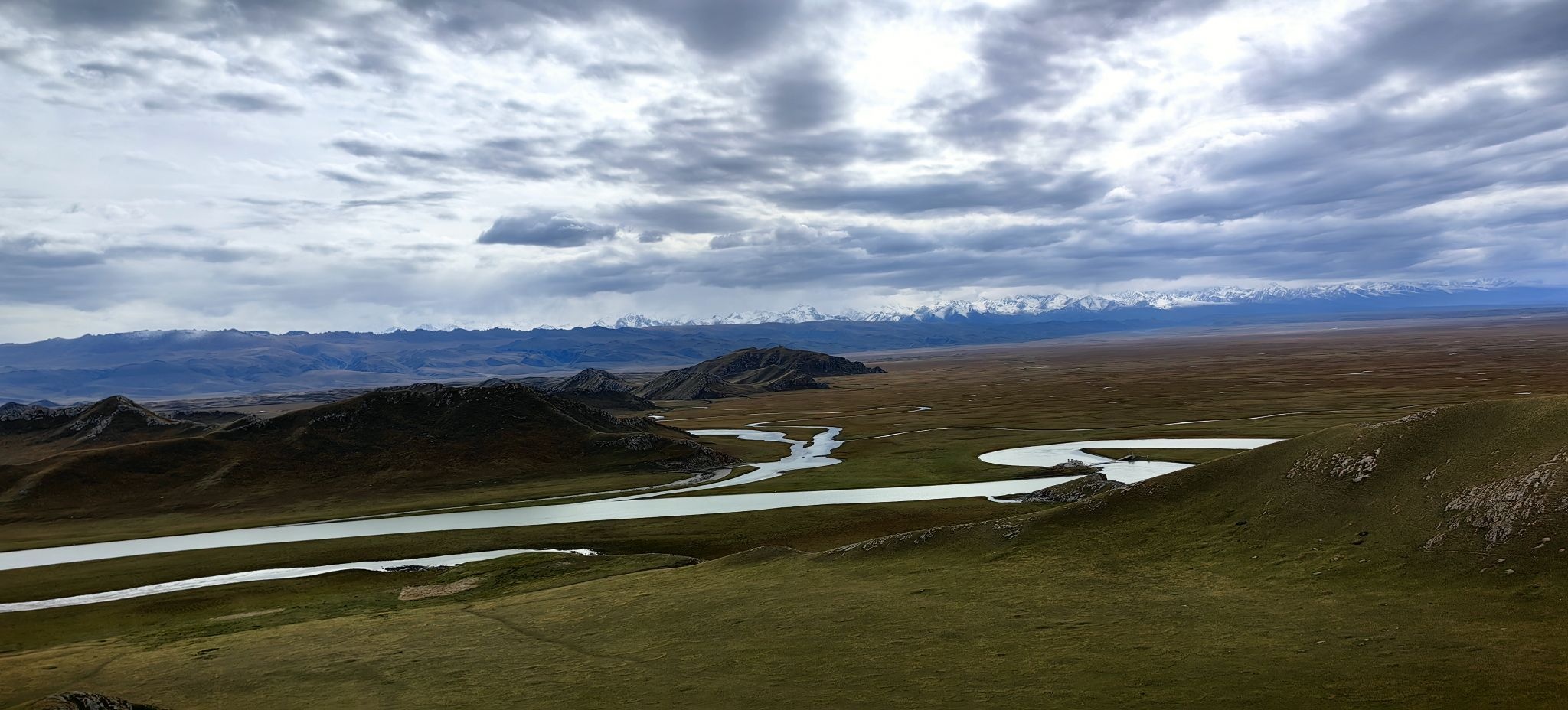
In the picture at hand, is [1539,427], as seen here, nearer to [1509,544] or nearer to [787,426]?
[1509,544]

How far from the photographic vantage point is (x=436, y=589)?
57156 millimetres

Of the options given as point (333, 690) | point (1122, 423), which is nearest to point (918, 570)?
point (333, 690)

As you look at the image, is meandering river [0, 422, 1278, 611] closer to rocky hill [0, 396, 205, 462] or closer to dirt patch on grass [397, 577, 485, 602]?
dirt patch on grass [397, 577, 485, 602]

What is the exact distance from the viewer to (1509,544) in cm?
3123

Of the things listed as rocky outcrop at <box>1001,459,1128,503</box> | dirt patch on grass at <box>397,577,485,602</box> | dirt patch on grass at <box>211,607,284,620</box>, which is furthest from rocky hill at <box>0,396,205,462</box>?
rocky outcrop at <box>1001,459,1128,503</box>

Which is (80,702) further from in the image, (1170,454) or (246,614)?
(1170,454)

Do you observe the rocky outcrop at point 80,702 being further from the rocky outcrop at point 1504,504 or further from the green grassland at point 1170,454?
the green grassland at point 1170,454

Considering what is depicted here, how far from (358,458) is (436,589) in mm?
87740

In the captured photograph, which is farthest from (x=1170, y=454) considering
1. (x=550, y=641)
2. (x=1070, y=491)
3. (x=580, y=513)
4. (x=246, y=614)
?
(x=246, y=614)

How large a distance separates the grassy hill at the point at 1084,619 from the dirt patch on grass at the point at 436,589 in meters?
3.44

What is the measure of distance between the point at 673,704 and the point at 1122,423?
14558cm

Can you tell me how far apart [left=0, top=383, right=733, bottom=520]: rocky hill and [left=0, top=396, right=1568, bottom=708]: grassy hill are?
2948 inches

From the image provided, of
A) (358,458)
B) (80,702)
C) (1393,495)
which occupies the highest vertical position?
(1393,495)

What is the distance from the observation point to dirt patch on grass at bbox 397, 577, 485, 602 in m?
55.6
